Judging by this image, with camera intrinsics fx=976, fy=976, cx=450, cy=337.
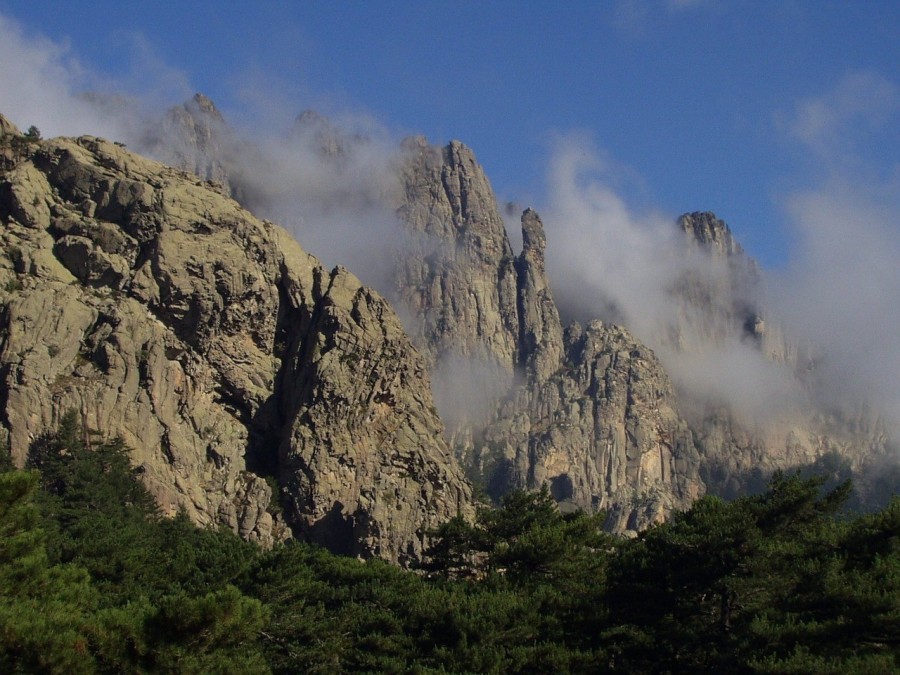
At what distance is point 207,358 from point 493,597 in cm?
5276

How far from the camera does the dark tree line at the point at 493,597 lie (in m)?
28.9

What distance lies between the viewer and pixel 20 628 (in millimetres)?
26219

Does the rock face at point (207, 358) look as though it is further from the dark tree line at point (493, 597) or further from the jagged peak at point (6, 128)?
the dark tree line at point (493, 597)

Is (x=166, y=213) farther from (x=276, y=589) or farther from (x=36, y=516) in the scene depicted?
(x=36, y=516)

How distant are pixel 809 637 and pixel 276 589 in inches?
1082

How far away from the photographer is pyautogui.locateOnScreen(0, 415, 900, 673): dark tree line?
94.9 feet

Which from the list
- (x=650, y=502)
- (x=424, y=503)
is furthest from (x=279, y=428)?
(x=650, y=502)

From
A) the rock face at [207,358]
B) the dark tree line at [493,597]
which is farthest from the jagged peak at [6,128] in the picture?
the dark tree line at [493,597]

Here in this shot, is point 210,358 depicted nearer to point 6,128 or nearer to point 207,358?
point 207,358

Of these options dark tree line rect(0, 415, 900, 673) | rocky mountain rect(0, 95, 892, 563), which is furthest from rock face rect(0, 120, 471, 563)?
dark tree line rect(0, 415, 900, 673)

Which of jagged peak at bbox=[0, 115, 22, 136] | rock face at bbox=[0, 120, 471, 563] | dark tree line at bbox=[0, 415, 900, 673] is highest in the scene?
jagged peak at bbox=[0, 115, 22, 136]

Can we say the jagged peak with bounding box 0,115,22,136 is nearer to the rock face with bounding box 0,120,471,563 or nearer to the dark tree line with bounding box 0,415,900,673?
the rock face with bounding box 0,120,471,563

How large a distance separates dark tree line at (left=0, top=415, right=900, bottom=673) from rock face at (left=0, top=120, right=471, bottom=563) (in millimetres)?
16308

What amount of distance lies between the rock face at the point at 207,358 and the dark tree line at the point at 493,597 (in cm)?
1631
